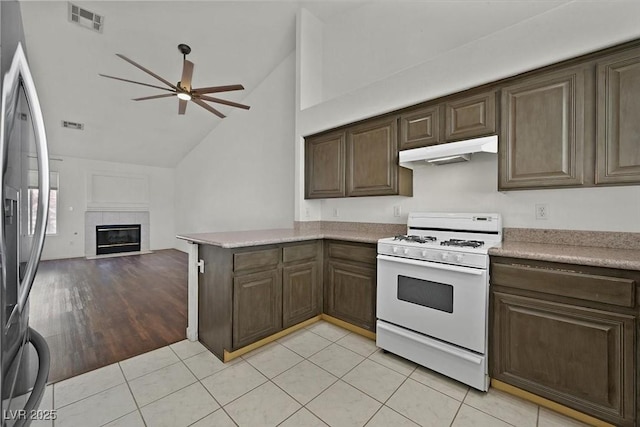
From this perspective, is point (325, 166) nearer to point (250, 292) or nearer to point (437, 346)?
point (250, 292)

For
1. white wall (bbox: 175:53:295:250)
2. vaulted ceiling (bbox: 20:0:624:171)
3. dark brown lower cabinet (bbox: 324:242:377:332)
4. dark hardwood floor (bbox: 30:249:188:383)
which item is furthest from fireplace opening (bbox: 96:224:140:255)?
dark brown lower cabinet (bbox: 324:242:377:332)

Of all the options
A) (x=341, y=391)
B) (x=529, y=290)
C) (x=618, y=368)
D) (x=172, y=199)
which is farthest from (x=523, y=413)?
(x=172, y=199)

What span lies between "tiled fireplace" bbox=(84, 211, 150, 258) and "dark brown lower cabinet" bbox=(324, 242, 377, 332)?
23.2ft

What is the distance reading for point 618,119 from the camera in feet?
5.38

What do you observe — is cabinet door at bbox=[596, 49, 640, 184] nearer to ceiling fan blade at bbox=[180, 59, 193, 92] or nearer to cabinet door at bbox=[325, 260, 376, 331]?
cabinet door at bbox=[325, 260, 376, 331]

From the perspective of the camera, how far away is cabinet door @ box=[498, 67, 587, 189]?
177cm

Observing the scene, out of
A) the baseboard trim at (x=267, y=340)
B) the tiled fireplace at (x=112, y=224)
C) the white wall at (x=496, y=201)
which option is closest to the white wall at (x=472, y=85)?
the white wall at (x=496, y=201)

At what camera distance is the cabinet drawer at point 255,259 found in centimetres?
220

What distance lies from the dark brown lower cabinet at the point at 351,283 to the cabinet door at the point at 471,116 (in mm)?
1238

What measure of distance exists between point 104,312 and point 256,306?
2.26 meters

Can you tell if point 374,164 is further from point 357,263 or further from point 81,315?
point 81,315

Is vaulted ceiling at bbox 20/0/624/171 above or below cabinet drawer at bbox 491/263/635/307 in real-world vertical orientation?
above

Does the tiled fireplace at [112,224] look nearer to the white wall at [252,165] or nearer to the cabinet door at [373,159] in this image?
the white wall at [252,165]

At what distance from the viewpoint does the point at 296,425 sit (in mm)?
1556
